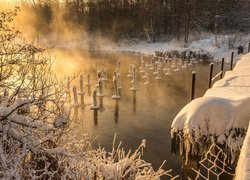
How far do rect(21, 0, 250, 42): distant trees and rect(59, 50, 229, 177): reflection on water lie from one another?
3040 cm

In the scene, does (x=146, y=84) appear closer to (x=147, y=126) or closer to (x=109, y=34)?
(x=147, y=126)

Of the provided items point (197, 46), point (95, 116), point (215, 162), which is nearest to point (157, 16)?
point (197, 46)

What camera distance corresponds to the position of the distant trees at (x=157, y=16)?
59.8 metres

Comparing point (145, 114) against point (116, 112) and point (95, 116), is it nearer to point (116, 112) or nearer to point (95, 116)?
point (116, 112)

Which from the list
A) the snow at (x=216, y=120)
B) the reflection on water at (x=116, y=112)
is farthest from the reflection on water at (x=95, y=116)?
the snow at (x=216, y=120)

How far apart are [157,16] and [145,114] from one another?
4747 centimetres

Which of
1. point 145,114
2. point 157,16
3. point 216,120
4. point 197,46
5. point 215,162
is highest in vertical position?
point 157,16

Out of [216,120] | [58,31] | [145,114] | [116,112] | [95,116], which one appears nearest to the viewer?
[216,120]

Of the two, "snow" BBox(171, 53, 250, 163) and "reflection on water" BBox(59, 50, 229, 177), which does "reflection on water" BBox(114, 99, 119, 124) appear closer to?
"reflection on water" BBox(59, 50, 229, 177)

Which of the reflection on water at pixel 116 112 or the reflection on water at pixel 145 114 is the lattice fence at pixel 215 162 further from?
the reflection on water at pixel 116 112

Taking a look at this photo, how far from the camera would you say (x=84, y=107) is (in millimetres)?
22062

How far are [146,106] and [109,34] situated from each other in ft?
149

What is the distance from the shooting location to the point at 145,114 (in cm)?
1980

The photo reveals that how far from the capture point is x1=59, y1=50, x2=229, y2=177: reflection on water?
15.2 m
